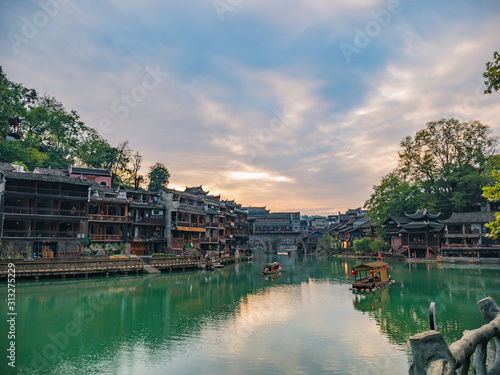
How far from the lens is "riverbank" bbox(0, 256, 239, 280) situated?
36344mm

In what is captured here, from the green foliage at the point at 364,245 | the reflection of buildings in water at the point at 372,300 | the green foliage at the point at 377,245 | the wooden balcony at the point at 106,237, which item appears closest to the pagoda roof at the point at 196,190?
the wooden balcony at the point at 106,237

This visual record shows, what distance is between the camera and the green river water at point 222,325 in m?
16.0

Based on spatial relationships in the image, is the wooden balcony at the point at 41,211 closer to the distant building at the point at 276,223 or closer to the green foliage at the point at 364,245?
the green foliage at the point at 364,245

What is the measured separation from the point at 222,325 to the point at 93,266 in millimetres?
25729

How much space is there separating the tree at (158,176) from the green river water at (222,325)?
1910 inches

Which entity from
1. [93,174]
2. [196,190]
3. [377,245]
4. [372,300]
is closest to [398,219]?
[377,245]

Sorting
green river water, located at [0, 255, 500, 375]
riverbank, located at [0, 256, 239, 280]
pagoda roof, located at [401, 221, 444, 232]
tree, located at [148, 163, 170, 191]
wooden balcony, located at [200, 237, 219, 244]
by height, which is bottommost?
green river water, located at [0, 255, 500, 375]

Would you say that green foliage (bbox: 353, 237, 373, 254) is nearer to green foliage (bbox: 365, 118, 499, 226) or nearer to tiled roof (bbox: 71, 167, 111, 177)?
green foliage (bbox: 365, 118, 499, 226)

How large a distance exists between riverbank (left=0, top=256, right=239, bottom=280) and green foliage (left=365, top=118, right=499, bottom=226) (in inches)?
1950

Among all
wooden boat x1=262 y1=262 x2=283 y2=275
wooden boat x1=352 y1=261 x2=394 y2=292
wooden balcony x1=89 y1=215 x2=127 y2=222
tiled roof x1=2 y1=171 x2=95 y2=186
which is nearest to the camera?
wooden boat x1=352 y1=261 x2=394 y2=292

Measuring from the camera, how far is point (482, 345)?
616cm

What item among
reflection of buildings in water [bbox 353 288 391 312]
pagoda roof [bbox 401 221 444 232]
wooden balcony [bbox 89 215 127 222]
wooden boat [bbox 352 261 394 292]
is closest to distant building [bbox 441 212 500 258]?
pagoda roof [bbox 401 221 444 232]

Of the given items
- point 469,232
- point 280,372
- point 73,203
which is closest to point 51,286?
point 73,203

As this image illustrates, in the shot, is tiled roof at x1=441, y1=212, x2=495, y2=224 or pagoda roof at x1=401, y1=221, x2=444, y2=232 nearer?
tiled roof at x1=441, y1=212, x2=495, y2=224
